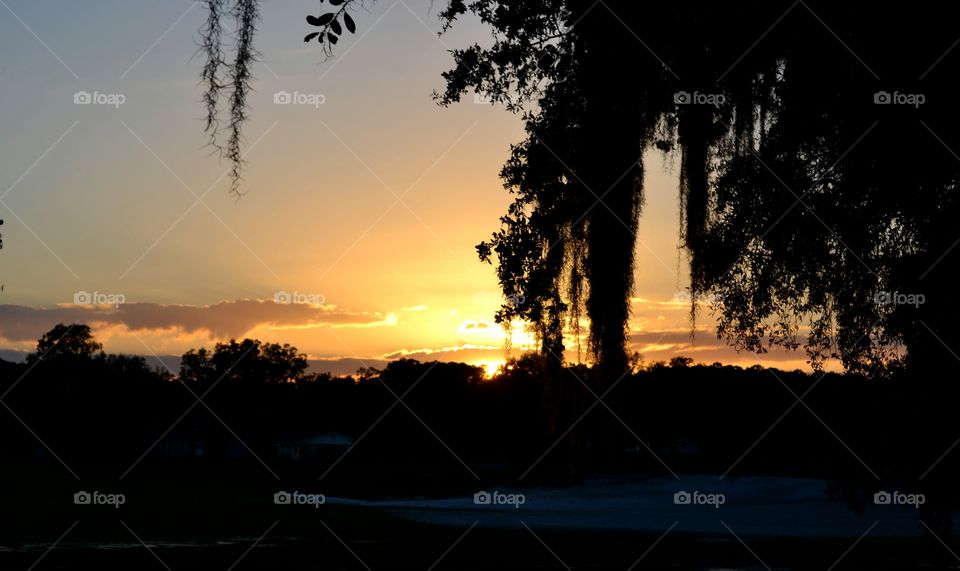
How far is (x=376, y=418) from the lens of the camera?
79625mm

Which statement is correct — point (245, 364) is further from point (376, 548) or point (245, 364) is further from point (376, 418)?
point (376, 548)

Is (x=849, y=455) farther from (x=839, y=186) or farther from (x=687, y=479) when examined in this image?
(x=687, y=479)

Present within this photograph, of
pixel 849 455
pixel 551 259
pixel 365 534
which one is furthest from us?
pixel 365 534

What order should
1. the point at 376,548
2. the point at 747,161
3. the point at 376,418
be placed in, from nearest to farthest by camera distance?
the point at 747,161 → the point at 376,548 → the point at 376,418

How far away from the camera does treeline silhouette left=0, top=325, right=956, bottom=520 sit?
53.3 m

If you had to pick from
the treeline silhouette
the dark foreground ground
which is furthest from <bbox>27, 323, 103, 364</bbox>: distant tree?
the dark foreground ground

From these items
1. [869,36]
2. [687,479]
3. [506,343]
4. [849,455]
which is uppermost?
[869,36]

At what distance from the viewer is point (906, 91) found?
24.6 ft

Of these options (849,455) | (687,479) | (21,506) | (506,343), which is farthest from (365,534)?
(687,479)

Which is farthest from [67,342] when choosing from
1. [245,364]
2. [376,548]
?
[376,548]

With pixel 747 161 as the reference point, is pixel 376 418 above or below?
below

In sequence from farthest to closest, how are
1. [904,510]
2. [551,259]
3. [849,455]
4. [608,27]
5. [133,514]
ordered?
[904,510] < [133,514] < [849,455] < [551,259] < [608,27]

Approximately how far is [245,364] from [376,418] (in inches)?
569

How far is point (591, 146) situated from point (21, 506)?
70.9 ft
